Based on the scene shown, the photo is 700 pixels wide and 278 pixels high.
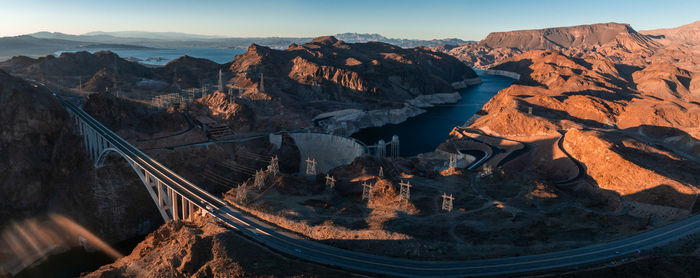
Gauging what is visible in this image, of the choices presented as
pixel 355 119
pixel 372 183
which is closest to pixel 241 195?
pixel 372 183

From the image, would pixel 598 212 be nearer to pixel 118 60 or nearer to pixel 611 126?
pixel 611 126

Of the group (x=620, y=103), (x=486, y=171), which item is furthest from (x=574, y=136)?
Result: (x=620, y=103)

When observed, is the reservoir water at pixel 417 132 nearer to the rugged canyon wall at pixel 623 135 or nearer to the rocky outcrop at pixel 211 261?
the rugged canyon wall at pixel 623 135

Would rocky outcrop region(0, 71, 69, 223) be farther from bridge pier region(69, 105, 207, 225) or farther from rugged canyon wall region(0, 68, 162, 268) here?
bridge pier region(69, 105, 207, 225)

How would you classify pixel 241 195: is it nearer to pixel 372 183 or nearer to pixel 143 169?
pixel 372 183

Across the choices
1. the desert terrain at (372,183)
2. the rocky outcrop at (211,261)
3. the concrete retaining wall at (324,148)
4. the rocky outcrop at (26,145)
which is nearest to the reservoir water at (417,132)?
the desert terrain at (372,183)

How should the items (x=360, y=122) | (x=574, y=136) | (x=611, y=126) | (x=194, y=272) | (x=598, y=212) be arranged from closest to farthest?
(x=194, y=272), (x=598, y=212), (x=574, y=136), (x=611, y=126), (x=360, y=122)
